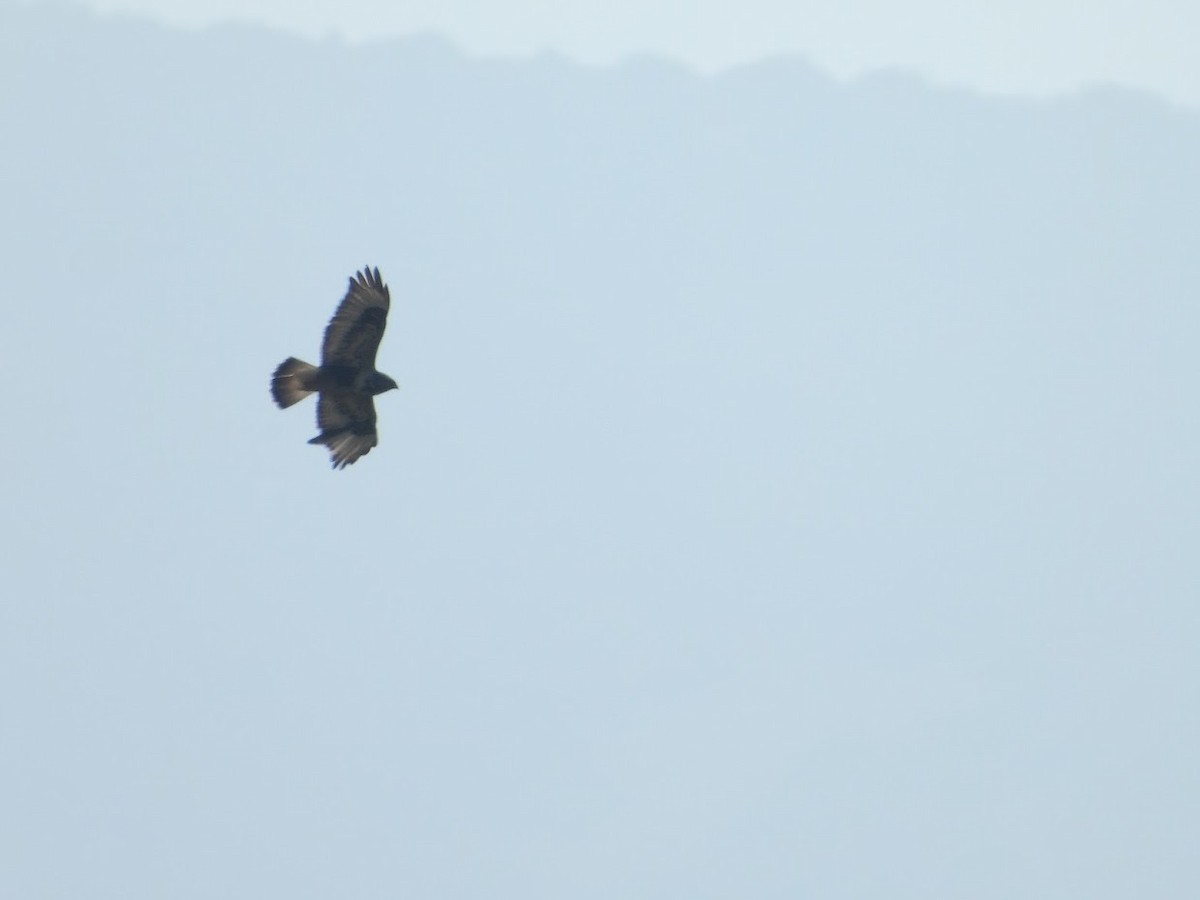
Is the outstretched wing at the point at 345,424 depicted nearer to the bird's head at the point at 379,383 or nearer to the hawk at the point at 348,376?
the hawk at the point at 348,376

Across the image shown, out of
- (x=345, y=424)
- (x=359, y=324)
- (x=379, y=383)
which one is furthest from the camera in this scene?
(x=345, y=424)

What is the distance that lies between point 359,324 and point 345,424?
1.25 m

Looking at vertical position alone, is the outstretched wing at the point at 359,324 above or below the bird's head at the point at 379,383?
above

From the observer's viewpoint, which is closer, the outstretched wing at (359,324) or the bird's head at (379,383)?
the outstretched wing at (359,324)

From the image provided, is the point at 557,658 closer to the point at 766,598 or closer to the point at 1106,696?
the point at 766,598

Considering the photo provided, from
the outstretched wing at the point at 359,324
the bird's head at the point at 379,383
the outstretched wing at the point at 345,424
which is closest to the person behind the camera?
the outstretched wing at the point at 359,324

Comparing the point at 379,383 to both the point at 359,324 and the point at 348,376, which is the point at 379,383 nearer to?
the point at 348,376

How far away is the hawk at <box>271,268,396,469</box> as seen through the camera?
19094 millimetres

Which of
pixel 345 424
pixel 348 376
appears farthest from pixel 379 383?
pixel 345 424

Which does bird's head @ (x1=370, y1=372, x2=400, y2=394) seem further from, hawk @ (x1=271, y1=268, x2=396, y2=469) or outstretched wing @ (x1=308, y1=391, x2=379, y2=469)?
outstretched wing @ (x1=308, y1=391, x2=379, y2=469)

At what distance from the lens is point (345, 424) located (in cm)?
2012

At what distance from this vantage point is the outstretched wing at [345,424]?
19.9m

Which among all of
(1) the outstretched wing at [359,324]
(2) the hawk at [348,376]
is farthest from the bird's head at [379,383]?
(1) the outstretched wing at [359,324]

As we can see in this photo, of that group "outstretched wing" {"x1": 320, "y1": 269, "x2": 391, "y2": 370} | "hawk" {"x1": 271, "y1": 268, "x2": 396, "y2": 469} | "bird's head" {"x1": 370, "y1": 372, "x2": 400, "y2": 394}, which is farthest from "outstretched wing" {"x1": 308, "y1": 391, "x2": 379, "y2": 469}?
"outstretched wing" {"x1": 320, "y1": 269, "x2": 391, "y2": 370}
